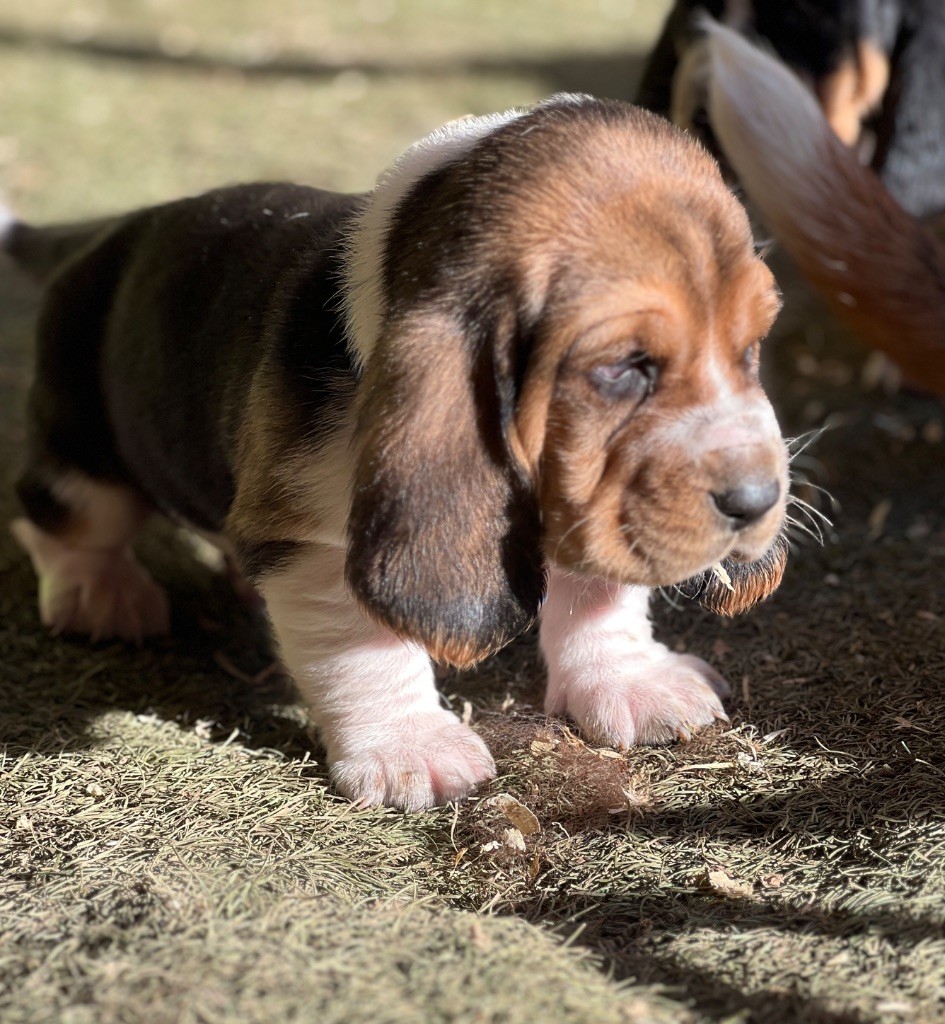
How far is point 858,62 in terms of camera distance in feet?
16.4

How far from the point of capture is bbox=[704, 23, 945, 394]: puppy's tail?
427cm

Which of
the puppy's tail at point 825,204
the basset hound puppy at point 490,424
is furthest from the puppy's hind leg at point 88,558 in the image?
the puppy's tail at point 825,204

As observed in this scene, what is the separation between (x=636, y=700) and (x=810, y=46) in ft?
9.86

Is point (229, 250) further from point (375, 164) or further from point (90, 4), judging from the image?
point (90, 4)

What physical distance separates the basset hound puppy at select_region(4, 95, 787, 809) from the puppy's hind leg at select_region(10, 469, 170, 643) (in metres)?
0.75

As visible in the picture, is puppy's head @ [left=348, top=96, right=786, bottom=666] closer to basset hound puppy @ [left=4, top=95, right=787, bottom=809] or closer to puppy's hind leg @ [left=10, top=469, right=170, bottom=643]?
basset hound puppy @ [left=4, top=95, right=787, bottom=809]

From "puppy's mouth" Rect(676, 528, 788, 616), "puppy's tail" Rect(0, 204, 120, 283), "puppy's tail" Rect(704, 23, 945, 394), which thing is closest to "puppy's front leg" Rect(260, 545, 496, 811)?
"puppy's mouth" Rect(676, 528, 788, 616)

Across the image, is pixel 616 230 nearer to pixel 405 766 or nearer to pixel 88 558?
pixel 405 766

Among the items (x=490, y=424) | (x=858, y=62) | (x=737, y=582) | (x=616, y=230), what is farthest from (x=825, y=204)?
(x=490, y=424)

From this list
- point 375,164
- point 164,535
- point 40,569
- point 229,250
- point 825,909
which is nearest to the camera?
point 825,909

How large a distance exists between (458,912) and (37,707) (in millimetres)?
1585

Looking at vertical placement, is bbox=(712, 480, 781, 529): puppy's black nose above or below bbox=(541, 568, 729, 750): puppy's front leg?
above

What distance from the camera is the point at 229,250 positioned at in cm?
352

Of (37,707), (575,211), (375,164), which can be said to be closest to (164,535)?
(37,707)
